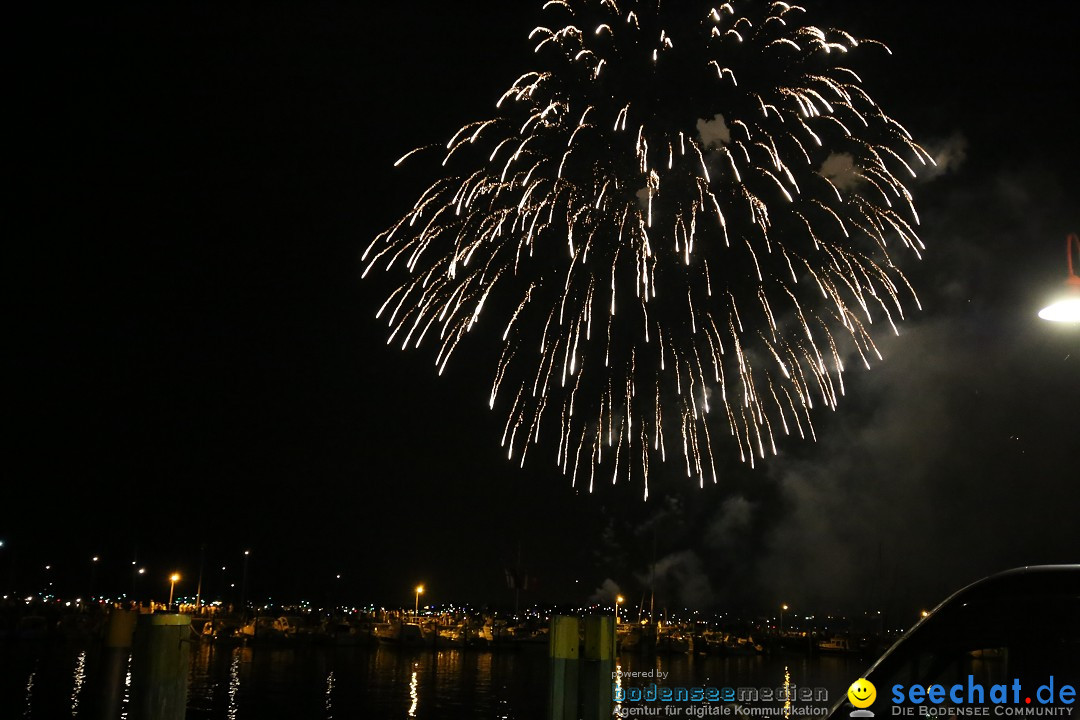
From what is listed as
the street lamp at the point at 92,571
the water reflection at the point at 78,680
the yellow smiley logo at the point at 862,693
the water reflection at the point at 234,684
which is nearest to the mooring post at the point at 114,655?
the yellow smiley logo at the point at 862,693

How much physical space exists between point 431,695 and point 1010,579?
41.1 meters

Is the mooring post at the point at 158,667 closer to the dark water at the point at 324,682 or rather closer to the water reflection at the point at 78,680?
the dark water at the point at 324,682

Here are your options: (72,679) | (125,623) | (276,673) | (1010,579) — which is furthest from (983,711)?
(276,673)

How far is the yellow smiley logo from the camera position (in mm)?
4461

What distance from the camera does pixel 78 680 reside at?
133 ft

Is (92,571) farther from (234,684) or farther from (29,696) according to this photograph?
(29,696)

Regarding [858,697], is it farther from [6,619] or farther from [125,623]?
[6,619]

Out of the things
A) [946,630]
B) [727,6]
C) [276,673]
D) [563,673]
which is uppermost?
[727,6]

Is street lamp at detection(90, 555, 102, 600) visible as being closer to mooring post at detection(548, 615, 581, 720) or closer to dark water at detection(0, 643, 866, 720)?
dark water at detection(0, 643, 866, 720)

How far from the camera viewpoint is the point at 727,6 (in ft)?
71.4

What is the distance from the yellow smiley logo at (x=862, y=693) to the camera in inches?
176

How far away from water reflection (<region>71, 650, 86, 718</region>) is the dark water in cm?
4

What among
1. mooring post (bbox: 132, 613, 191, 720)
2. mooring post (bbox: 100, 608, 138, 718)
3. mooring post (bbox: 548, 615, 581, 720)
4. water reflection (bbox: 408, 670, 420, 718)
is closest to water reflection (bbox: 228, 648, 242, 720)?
water reflection (bbox: 408, 670, 420, 718)

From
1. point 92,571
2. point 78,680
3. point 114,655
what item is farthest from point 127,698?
point 92,571
